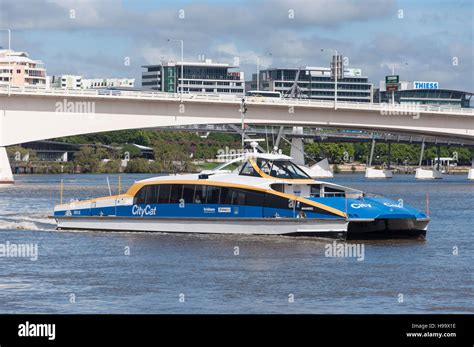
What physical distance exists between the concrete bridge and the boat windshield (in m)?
49.9

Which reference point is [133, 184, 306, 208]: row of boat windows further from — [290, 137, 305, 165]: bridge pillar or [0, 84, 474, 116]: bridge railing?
[290, 137, 305, 165]: bridge pillar

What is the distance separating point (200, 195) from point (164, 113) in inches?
2079

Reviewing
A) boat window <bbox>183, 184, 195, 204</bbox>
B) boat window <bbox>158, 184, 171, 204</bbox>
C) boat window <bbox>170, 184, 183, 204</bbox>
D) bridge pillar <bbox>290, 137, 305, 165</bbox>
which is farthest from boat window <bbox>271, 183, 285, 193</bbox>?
bridge pillar <bbox>290, 137, 305, 165</bbox>

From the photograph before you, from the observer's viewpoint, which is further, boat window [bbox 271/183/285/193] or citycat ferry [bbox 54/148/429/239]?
boat window [bbox 271/183/285/193]

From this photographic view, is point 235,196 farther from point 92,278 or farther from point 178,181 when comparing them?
point 92,278

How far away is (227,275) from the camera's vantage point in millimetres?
30000

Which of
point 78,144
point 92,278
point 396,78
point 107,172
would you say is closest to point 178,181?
point 92,278

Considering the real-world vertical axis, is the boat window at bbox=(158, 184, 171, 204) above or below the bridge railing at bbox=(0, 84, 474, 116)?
below

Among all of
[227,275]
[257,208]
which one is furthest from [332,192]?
[227,275]

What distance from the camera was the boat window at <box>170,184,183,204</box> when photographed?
41.4 metres

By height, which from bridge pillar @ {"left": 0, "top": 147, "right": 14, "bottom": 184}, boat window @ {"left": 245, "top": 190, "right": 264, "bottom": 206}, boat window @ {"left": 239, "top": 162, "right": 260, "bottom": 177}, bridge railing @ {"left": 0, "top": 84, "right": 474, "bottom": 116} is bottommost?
bridge pillar @ {"left": 0, "top": 147, "right": 14, "bottom": 184}

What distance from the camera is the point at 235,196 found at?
132 ft
